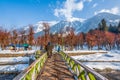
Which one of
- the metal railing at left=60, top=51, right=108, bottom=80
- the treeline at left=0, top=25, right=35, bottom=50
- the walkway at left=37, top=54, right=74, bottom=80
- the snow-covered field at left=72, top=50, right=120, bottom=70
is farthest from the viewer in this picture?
the treeline at left=0, top=25, right=35, bottom=50

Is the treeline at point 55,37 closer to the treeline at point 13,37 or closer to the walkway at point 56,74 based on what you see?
the treeline at point 13,37

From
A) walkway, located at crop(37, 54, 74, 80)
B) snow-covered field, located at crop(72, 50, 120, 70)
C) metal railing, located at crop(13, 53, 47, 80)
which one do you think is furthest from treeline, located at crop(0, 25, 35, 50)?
metal railing, located at crop(13, 53, 47, 80)

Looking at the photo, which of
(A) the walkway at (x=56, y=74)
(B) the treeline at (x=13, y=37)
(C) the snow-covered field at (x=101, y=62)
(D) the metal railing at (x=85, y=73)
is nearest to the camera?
(D) the metal railing at (x=85, y=73)

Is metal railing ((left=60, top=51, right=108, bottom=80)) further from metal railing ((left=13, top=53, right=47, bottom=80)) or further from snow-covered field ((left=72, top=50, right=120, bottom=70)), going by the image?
snow-covered field ((left=72, top=50, right=120, bottom=70))

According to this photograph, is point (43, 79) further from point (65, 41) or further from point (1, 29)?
point (1, 29)

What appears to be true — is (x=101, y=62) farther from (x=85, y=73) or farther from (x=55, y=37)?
(x=55, y=37)

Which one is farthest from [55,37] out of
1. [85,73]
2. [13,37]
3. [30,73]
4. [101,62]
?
[85,73]

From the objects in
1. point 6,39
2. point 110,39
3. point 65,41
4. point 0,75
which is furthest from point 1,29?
point 0,75

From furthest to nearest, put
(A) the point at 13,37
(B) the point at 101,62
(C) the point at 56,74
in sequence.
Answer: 1. (A) the point at 13,37
2. (B) the point at 101,62
3. (C) the point at 56,74

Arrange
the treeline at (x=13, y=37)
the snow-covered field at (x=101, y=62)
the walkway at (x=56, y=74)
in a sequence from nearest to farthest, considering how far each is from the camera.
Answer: the walkway at (x=56, y=74)
the snow-covered field at (x=101, y=62)
the treeline at (x=13, y=37)

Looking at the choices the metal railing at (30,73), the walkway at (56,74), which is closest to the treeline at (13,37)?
the walkway at (56,74)

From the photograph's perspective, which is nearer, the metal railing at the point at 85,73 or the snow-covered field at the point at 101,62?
the metal railing at the point at 85,73

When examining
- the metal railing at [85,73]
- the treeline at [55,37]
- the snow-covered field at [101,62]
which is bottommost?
the snow-covered field at [101,62]

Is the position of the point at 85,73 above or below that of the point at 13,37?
below
